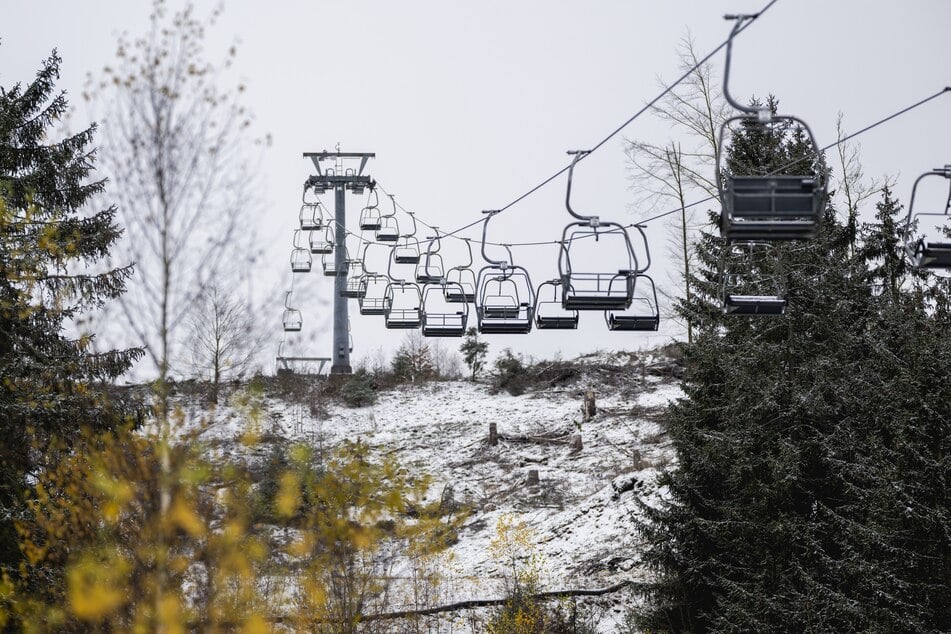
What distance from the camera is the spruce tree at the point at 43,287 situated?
1376cm

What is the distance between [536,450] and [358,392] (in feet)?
29.2

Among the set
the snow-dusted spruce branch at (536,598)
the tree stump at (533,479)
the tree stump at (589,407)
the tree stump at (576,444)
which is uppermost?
the tree stump at (589,407)

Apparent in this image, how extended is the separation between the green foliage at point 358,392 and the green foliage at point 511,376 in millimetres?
4861

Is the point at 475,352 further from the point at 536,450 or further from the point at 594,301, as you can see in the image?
the point at 594,301

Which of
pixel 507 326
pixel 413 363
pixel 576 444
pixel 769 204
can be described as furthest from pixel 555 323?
pixel 413 363

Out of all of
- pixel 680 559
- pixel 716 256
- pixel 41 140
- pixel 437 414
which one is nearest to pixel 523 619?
pixel 680 559

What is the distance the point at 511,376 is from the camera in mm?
37656

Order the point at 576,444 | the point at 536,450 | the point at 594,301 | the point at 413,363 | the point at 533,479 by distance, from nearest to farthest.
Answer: the point at 594,301 → the point at 533,479 → the point at 576,444 → the point at 536,450 → the point at 413,363

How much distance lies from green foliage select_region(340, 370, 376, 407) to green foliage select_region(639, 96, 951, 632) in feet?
60.6

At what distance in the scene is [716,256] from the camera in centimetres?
2000

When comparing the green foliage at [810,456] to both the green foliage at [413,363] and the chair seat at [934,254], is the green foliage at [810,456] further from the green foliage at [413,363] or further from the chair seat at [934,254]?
the green foliage at [413,363]

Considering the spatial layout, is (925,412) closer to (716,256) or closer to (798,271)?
(798,271)

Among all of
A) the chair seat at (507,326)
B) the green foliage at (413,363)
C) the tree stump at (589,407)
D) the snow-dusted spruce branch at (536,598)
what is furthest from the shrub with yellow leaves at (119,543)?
the green foliage at (413,363)

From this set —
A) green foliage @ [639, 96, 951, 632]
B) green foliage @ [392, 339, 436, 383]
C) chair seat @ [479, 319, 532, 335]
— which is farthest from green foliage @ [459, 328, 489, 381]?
chair seat @ [479, 319, 532, 335]
